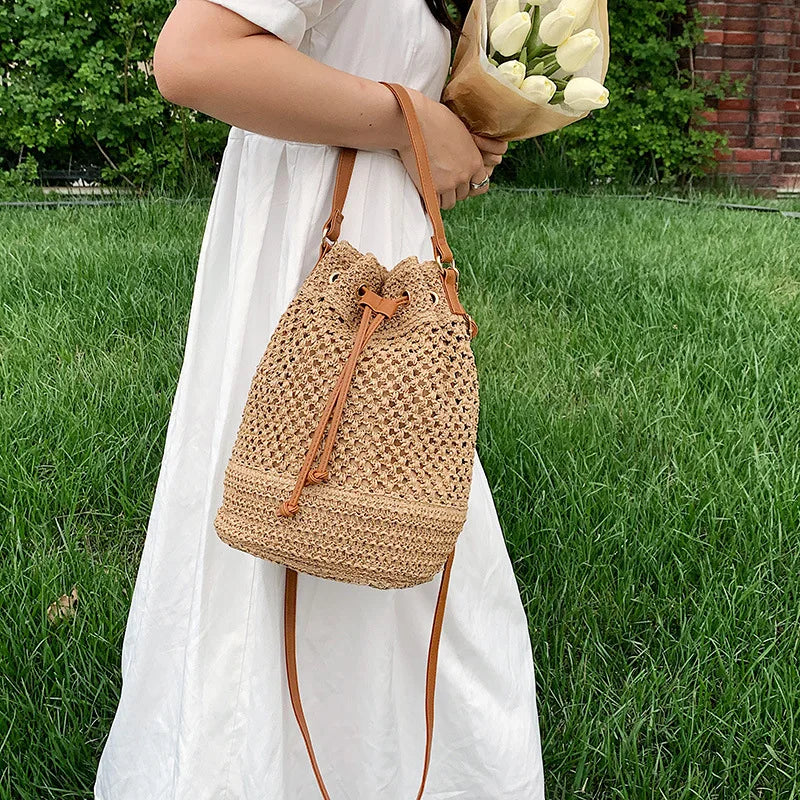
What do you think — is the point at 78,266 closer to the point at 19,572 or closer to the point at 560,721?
the point at 19,572

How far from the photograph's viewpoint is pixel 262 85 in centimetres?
82

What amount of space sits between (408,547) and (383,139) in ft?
1.36

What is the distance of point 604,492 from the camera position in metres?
1.97

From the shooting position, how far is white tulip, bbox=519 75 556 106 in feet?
3.02

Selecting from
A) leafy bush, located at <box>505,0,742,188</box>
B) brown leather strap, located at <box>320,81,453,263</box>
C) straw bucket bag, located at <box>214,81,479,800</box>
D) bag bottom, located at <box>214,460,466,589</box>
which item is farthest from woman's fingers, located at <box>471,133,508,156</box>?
leafy bush, located at <box>505,0,742,188</box>

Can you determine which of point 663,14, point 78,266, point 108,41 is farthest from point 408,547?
point 663,14

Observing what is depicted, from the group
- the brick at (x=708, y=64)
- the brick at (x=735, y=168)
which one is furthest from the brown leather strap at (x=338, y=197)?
the brick at (x=735, y=168)

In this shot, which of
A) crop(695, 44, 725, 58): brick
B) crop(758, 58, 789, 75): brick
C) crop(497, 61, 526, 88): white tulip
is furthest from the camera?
crop(758, 58, 789, 75): brick

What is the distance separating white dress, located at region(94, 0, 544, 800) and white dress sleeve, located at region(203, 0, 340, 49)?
16mm

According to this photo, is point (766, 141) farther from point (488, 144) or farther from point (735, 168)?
point (488, 144)

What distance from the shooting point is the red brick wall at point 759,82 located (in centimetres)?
623

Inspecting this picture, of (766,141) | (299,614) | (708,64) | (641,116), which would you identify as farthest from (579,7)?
(766,141)

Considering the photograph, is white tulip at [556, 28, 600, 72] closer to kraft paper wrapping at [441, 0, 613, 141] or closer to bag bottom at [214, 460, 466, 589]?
kraft paper wrapping at [441, 0, 613, 141]

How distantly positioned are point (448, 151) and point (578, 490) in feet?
3.76
